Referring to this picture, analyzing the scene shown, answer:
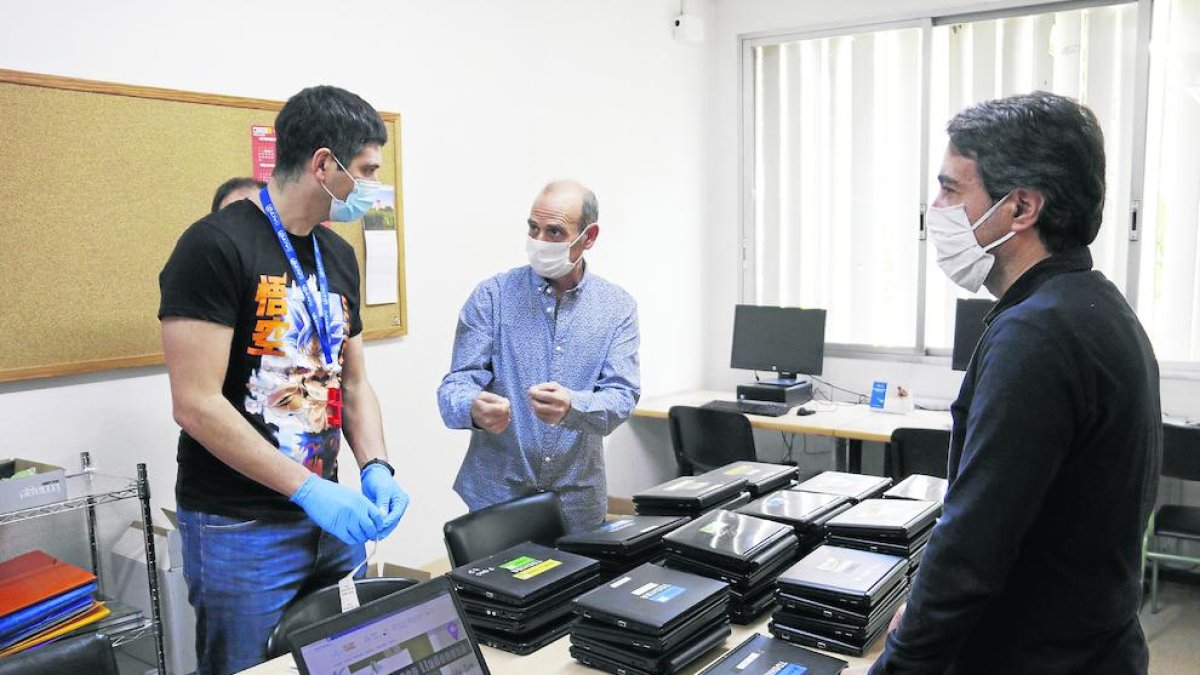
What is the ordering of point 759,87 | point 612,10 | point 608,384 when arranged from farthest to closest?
point 759,87 → point 612,10 → point 608,384

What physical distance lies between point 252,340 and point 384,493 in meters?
0.47

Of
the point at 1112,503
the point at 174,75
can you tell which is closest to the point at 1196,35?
the point at 1112,503

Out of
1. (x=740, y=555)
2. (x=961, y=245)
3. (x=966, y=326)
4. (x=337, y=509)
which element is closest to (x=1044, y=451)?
(x=961, y=245)

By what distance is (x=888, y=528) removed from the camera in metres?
1.85

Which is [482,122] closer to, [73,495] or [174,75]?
[174,75]

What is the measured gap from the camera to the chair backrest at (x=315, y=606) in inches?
68.7

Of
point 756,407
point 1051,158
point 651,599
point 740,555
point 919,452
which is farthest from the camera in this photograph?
point 756,407

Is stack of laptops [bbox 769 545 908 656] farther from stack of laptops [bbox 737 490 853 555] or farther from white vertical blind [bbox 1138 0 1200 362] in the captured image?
white vertical blind [bbox 1138 0 1200 362]

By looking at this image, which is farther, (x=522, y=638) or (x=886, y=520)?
(x=886, y=520)

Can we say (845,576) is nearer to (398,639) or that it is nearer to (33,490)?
(398,639)

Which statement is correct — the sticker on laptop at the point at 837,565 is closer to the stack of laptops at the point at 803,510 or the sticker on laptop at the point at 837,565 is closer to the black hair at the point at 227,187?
the stack of laptops at the point at 803,510

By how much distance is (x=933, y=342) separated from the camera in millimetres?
4859

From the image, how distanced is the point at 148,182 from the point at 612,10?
8.54ft

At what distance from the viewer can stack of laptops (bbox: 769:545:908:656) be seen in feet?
5.38
